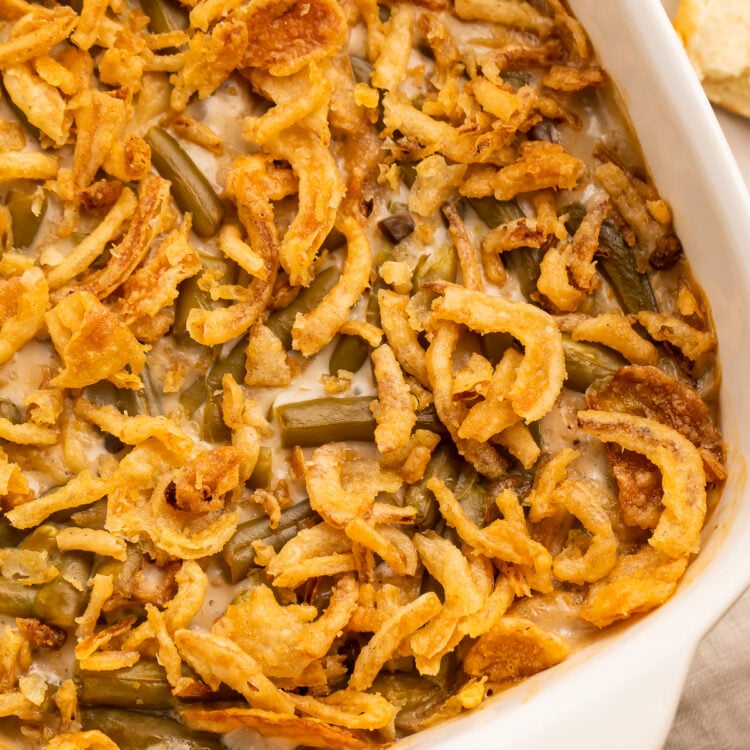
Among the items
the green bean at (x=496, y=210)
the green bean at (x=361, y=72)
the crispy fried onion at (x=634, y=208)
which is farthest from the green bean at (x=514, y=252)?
the green bean at (x=361, y=72)

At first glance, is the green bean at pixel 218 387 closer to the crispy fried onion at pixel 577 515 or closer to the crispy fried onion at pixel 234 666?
the crispy fried onion at pixel 234 666

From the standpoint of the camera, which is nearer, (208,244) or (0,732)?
(0,732)

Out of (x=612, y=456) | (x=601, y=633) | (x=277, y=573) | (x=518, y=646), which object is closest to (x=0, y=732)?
(x=277, y=573)

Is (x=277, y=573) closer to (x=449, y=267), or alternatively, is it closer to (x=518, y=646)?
(x=518, y=646)

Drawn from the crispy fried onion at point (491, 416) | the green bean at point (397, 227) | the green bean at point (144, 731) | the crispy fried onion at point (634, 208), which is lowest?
the green bean at point (144, 731)

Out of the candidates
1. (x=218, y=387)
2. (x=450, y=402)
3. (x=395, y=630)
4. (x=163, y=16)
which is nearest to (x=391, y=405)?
(x=450, y=402)

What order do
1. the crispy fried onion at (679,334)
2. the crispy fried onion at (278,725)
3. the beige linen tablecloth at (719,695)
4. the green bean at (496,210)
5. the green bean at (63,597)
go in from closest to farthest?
the crispy fried onion at (278,725)
the green bean at (63,597)
the crispy fried onion at (679,334)
the green bean at (496,210)
the beige linen tablecloth at (719,695)

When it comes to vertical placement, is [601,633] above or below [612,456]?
below
